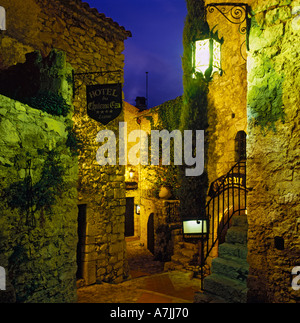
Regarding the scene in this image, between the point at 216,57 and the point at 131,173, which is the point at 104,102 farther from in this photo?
the point at 131,173

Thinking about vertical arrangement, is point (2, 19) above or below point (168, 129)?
above

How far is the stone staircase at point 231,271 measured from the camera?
3.88m

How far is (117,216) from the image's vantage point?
8.31 meters

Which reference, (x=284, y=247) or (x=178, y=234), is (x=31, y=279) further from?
(x=178, y=234)

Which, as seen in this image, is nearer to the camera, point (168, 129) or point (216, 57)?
point (216, 57)

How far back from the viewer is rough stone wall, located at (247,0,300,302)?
297 cm

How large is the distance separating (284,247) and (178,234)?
6979 mm

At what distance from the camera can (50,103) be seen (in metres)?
4.38

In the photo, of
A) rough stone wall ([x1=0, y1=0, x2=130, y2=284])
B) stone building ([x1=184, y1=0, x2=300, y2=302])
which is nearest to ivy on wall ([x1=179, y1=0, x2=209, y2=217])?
rough stone wall ([x1=0, y1=0, x2=130, y2=284])

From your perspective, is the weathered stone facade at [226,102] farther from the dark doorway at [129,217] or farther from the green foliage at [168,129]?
the dark doorway at [129,217]

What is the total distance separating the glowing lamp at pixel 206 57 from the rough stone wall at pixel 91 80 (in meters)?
3.99

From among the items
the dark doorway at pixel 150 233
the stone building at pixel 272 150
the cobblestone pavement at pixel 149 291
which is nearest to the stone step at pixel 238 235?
the stone building at pixel 272 150

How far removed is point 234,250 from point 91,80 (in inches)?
242

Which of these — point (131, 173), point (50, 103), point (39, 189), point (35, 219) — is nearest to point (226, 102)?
point (50, 103)
